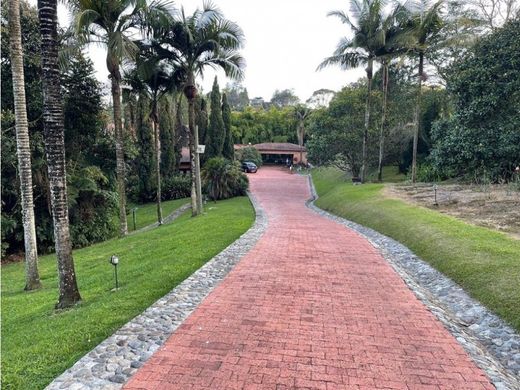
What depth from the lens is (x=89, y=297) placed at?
21.4 feet

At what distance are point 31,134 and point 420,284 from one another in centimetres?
1294

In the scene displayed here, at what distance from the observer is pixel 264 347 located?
4.34 meters

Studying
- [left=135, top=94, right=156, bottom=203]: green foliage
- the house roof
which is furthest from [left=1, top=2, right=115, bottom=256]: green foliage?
the house roof

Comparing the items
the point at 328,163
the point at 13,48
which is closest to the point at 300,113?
the point at 328,163

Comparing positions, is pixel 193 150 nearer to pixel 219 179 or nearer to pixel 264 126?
pixel 219 179

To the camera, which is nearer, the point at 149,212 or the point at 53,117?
the point at 53,117

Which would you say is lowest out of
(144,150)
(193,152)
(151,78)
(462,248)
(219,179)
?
(462,248)

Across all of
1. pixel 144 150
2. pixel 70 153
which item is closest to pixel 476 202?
pixel 70 153

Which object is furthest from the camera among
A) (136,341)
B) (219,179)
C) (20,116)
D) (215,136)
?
(215,136)

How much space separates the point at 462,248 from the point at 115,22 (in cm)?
1171

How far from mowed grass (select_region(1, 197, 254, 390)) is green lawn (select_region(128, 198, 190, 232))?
729 centimetres

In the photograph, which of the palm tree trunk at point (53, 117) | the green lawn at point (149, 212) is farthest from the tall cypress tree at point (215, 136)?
the palm tree trunk at point (53, 117)

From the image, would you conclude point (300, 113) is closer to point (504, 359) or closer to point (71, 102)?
point (71, 102)

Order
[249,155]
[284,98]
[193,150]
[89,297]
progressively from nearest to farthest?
1. [89,297]
2. [193,150]
3. [249,155]
4. [284,98]
